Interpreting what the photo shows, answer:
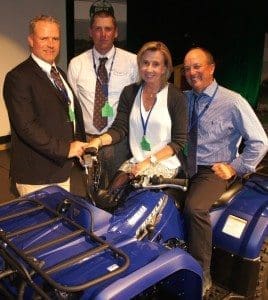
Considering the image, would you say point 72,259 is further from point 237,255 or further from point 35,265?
point 237,255

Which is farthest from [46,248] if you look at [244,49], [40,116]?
[244,49]

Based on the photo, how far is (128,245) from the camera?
1.99 meters

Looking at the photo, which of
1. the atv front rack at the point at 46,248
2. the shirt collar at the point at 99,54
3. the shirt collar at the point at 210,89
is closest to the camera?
the atv front rack at the point at 46,248

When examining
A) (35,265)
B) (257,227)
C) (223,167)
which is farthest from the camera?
(223,167)

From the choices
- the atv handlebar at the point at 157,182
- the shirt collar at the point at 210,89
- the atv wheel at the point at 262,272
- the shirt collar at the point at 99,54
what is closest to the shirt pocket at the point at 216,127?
the shirt collar at the point at 210,89

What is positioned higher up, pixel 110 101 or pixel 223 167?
pixel 110 101

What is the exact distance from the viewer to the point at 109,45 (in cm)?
361

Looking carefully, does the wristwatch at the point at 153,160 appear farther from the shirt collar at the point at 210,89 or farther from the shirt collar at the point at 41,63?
the shirt collar at the point at 41,63

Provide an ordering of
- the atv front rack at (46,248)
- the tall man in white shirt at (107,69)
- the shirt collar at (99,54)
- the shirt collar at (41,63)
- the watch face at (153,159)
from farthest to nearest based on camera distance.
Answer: the shirt collar at (99,54) < the tall man in white shirt at (107,69) < the shirt collar at (41,63) < the watch face at (153,159) < the atv front rack at (46,248)

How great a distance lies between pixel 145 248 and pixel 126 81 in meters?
2.00

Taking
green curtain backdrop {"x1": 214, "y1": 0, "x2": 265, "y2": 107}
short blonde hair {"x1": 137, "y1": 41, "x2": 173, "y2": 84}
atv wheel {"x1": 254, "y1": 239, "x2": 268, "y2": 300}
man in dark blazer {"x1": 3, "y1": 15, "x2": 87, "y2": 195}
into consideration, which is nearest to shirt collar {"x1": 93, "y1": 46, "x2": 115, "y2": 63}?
man in dark blazer {"x1": 3, "y1": 15, "x2": 87, "y2": 195}

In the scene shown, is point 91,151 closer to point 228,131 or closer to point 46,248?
point 46,248

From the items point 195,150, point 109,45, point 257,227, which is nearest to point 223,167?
point 195,150

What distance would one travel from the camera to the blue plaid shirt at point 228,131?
2871mm
